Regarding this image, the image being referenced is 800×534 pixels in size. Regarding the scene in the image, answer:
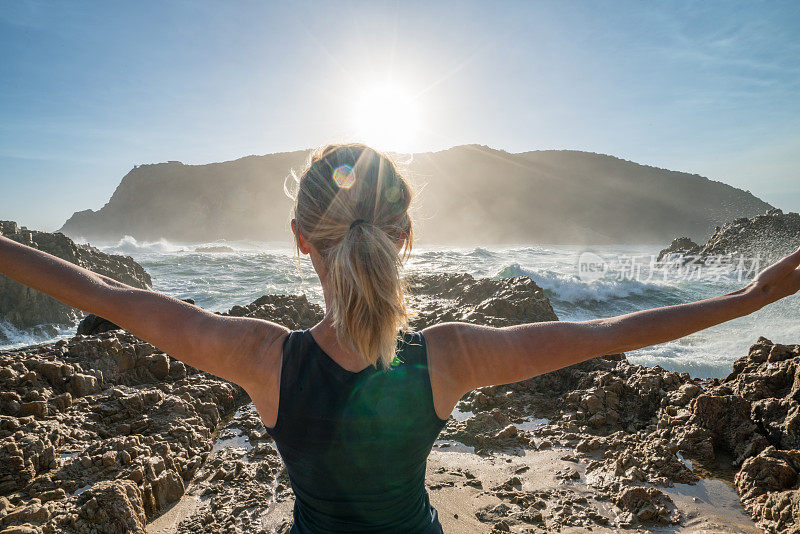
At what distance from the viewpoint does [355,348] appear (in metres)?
0.97

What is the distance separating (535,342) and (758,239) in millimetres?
27858

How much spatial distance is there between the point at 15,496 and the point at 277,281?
13164 millimetres

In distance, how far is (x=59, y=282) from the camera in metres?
1.04

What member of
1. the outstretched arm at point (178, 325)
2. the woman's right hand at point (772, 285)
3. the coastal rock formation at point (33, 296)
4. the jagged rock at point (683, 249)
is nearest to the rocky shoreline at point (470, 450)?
the outstretched arm at point (178, 325)

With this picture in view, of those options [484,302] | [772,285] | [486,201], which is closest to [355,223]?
[772,285]

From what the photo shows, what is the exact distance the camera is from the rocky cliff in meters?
61.0

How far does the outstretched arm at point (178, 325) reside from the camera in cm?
98

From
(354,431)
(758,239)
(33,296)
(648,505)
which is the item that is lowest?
(648,505)

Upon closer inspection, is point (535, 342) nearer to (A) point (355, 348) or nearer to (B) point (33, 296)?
(A) point (355, 348)

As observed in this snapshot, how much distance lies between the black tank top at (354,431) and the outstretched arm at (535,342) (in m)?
0.07

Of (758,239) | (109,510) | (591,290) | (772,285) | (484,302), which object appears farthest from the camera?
(758,239)

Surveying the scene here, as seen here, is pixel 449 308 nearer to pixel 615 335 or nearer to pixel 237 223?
pixel 615 335

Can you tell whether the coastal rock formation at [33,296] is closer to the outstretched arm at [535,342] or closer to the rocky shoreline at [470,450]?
the rocky shoreline at [470,450]

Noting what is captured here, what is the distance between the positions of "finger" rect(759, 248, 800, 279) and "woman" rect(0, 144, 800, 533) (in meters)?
0.17
